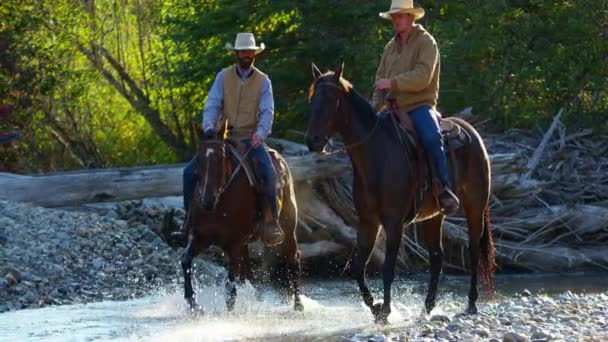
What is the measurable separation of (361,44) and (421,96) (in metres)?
10.1

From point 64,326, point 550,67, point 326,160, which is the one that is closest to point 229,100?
point 64,326

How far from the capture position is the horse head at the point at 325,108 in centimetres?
1158

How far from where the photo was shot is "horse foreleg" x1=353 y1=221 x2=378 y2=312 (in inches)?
483

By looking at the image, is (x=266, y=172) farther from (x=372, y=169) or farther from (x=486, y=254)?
(x=486, y=254)

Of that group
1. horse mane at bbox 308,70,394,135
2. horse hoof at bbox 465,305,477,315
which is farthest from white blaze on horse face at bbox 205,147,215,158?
horse hoof at bbox 465,305,477,315

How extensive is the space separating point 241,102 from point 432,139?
2.23 meters

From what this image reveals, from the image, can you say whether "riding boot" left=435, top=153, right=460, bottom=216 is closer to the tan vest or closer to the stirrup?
the stirrup

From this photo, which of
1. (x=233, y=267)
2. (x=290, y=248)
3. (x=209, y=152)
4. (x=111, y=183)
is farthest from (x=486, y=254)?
(x=111, y=183)

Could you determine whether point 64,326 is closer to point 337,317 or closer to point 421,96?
point 337,317

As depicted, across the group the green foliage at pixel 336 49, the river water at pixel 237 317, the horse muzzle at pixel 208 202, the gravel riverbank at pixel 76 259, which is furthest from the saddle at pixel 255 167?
the green foliage at pixel 336 49

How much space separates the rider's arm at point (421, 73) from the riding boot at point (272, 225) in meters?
1.83

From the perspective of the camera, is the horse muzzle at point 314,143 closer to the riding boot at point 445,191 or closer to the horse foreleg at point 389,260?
the horse foreleg at point 389,260

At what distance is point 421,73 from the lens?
12367 millimetres

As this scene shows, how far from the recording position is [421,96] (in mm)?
12602
